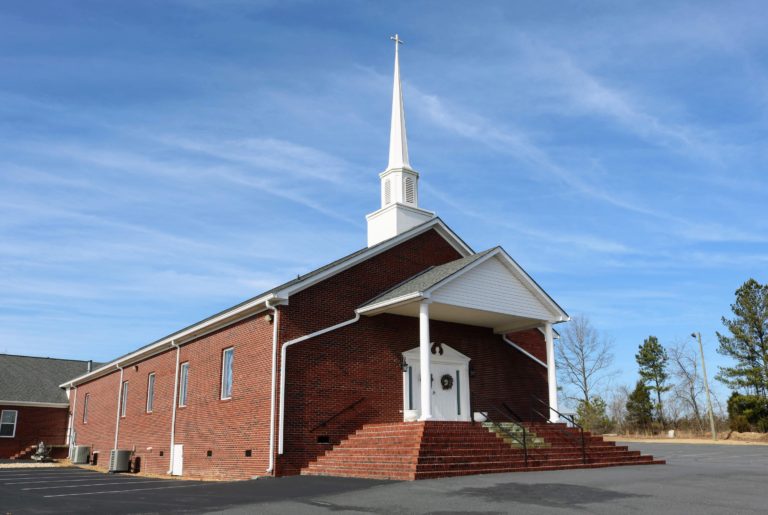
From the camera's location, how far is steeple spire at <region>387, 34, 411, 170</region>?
24.6 meters

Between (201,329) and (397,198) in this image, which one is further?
(397,198)

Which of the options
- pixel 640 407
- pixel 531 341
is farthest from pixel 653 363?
pixel 531 341

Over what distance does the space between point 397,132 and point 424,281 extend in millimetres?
8188

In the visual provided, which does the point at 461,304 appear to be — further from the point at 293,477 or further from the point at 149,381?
the point at 149,381

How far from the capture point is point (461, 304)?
739 inches

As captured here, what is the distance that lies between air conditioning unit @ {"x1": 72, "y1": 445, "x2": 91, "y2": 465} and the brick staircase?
64.9ft

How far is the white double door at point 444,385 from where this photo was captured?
19891mm

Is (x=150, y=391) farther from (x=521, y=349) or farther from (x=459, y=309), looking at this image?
(x=521, y=349)

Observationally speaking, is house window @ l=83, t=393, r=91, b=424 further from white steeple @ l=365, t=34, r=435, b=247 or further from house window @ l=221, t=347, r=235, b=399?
white steeple @ l=365, t=34, r=435, b=247

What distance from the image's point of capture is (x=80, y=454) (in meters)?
32.0

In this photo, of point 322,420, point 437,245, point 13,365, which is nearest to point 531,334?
point 437,245

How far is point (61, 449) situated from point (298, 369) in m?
26.4

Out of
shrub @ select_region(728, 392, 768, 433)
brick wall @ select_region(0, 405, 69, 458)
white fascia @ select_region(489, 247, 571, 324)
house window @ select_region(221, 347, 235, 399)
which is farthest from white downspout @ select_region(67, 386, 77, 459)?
shrub @ select_region(728, 392, 768, 433)

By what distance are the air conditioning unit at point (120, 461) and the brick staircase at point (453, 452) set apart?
12289 mm
